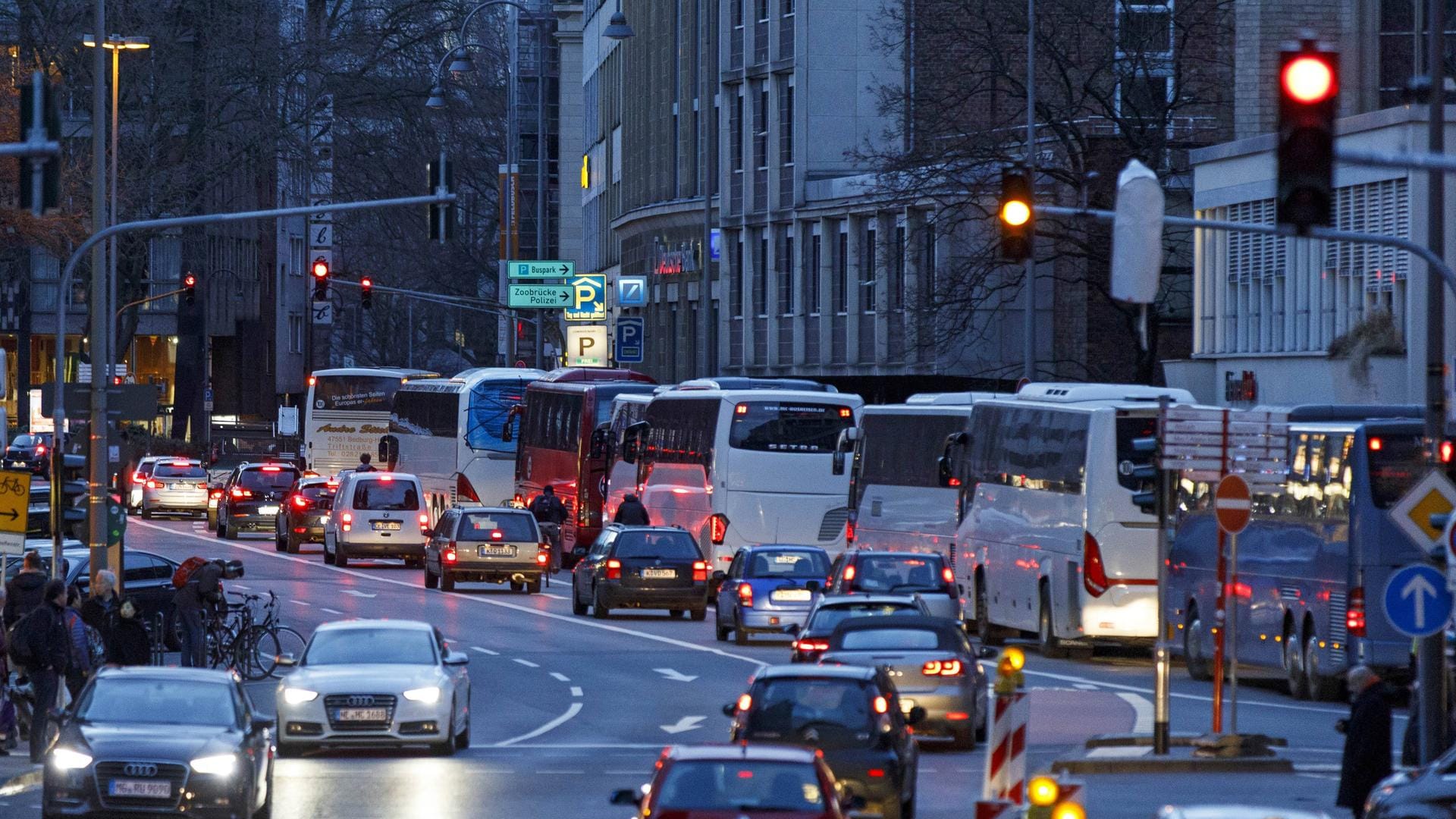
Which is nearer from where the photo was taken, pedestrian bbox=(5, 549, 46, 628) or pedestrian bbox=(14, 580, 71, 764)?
pedestrian bbox=(14, 580, 71, 764)

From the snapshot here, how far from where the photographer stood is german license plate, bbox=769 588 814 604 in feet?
116

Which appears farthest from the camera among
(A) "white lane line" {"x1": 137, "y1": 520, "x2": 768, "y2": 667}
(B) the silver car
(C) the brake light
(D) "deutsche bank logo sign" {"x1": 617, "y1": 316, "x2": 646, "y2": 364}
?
(B) the silver car

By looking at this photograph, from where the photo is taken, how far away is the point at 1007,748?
1725 cm

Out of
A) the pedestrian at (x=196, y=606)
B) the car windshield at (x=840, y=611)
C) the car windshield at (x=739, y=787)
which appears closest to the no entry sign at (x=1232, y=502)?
the car windshield at (x=840, y=611)

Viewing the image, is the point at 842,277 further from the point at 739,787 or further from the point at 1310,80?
the point at 1310,80

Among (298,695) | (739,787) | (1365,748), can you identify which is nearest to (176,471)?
(298,695)

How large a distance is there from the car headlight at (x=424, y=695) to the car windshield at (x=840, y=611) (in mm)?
3924

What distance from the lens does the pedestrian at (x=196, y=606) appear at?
3041 cm

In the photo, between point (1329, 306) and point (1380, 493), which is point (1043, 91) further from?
point (1380, 493)

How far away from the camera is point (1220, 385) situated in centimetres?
5025

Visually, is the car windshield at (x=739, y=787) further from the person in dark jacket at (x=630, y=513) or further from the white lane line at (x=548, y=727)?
the person in dark jacket at (x=630, y=513)

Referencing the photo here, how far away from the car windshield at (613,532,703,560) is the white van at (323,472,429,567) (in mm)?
13727

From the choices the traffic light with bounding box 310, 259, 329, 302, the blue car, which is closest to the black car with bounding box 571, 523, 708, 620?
the blue car

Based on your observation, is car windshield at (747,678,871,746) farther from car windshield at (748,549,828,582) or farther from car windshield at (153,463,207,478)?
car windshield at (153,463,207,478)
